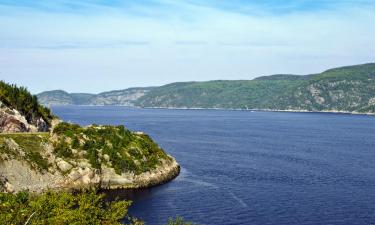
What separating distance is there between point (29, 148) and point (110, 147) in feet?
81.8

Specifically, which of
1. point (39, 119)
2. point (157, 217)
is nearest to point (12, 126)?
point (39, 119)

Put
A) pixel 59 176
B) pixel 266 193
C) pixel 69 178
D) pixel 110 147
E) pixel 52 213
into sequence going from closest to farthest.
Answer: pixel 52 213
pixel 59 176
pixel 69 178
pixel 266 193
pixel 110 147

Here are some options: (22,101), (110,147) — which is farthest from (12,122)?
(110,147)

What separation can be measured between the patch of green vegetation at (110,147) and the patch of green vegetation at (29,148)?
202 inches

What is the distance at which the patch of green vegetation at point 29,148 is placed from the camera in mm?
118250

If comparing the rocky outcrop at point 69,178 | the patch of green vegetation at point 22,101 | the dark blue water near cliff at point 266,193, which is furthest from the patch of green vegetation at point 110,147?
the patch of green vegetation at point 22,101

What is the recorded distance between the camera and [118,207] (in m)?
61.2

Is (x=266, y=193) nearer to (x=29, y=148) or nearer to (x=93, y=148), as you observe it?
(x=93, y=148)

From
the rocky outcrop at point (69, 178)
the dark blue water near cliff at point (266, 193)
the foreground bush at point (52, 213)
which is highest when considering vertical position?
the foreground bush at point (52, 213)

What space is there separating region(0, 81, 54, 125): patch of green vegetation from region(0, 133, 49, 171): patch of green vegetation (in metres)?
33.4

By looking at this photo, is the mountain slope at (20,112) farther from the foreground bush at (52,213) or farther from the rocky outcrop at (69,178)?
the foreground bush at (52,213)

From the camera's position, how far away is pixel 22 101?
168000mm

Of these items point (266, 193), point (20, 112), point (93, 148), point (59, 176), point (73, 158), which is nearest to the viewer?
point (59, 176)

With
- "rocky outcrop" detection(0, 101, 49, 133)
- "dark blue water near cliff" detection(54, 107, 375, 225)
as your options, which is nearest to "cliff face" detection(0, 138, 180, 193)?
"dark blue water near cliff" detection(54, 107, 375, 225)
